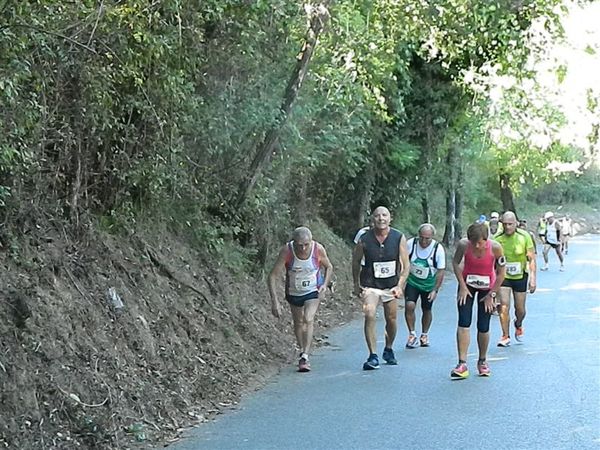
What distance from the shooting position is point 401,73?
22.3 m

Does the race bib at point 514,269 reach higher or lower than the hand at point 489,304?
higher

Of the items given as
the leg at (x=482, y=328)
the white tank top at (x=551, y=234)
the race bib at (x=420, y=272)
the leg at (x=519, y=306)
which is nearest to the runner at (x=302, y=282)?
the leg at (x=482, y=328)

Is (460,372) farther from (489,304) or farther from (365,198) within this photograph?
(365,198)

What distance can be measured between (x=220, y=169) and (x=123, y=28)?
17.7 feet

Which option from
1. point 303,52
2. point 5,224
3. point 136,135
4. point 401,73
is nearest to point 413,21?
point 401,73

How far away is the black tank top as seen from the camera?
40.8ft

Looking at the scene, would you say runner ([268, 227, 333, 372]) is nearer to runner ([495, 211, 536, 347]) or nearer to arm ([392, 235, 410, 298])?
arm ([392, 235, 410, 298])

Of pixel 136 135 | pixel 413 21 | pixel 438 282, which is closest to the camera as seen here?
pixel 136 135

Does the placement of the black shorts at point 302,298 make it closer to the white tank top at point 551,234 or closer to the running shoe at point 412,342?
the running shoe at point 412,342

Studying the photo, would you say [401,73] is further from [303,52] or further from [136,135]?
[136,135]

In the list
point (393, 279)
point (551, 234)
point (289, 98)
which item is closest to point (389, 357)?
point (393, 279)

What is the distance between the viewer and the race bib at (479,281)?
1162cm

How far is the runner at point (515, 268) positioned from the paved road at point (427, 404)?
0.46 m

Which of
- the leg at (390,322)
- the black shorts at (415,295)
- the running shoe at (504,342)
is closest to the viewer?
the leg at (390,322)
